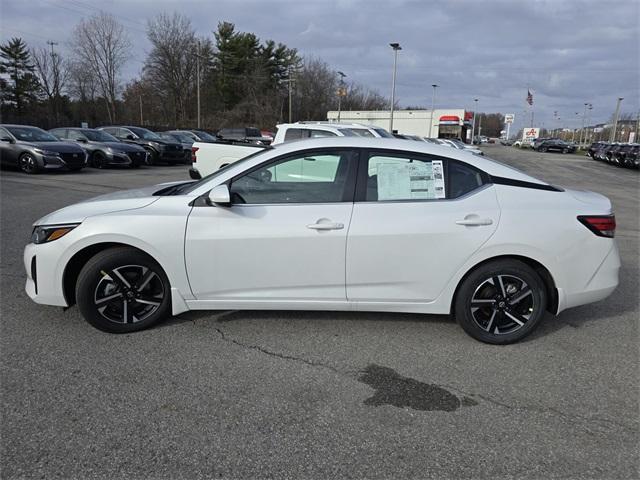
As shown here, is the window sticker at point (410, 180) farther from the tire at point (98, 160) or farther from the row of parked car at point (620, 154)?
the row of parked car at point (620, 154)

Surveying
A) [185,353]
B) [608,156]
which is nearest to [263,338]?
[185,353]

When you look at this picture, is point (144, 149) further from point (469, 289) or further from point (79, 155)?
point (469, 289)

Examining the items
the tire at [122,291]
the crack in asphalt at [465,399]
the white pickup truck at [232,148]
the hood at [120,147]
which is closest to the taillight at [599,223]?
the crack in asphalt at [465,399]

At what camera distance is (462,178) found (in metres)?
3.71

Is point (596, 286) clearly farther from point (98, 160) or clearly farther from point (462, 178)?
point (98, 160)

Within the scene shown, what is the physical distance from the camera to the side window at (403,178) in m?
3.68

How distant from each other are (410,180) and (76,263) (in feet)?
9.17

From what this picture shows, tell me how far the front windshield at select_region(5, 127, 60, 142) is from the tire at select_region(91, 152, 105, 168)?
1933mm

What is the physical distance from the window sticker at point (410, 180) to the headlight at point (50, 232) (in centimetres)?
245

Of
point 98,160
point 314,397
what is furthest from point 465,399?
point 98,160

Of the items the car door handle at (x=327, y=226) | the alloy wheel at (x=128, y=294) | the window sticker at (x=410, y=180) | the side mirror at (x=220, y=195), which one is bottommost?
the alloy wheel at (x=128, y=294)

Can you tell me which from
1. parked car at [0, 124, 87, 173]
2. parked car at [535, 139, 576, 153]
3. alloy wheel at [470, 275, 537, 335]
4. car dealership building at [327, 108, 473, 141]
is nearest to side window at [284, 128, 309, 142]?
alloy wheel at [470, 275, 537, 335]

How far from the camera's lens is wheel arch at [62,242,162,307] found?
3.69 meters

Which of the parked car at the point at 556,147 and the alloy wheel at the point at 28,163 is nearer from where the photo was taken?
the alloy wheel at the point at 28,163
